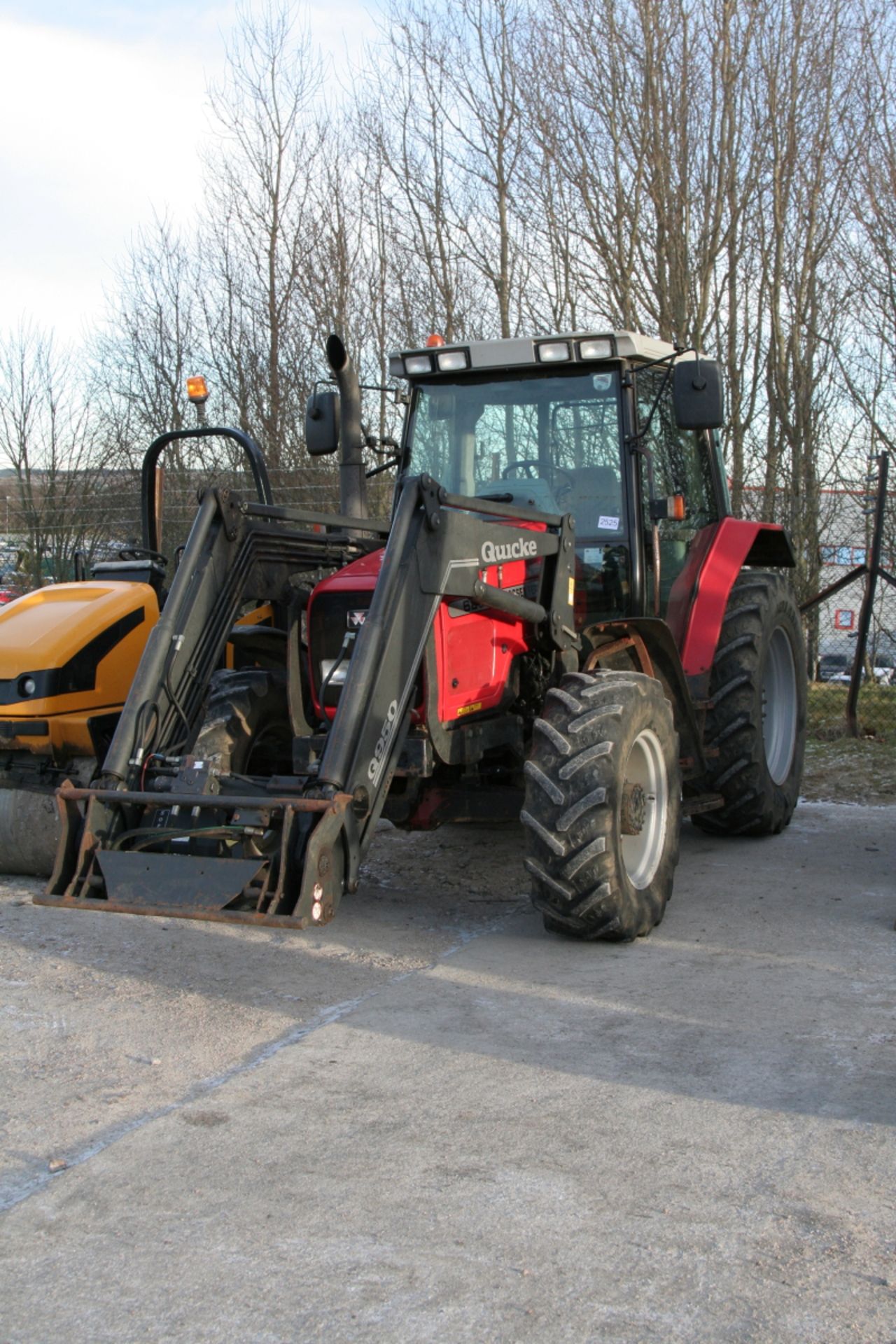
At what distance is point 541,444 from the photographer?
6.10 metres

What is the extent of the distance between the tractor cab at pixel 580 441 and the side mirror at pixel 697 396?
229 millimetres

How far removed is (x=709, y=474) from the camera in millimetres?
7031

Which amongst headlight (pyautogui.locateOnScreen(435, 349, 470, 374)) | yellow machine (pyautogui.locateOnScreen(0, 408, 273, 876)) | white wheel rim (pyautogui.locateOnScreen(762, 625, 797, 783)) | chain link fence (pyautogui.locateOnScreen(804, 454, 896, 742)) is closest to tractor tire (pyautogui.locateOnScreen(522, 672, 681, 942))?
headlight (pyautogui.locateOnScreen(435, 349, 470, 374))

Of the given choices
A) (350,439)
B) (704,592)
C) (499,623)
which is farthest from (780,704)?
(350,439)

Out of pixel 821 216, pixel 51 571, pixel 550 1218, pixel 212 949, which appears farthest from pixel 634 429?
pixel 51 571

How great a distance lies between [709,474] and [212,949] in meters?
3.69

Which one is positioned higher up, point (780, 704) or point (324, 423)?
point (324, 423)

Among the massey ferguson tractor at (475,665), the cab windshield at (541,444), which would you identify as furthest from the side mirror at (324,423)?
the cab windshield at (541,444)

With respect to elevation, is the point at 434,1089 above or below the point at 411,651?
below

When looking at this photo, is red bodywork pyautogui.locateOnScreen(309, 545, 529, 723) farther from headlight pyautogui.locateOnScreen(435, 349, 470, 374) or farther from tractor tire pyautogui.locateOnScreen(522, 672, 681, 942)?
headlight pyautogui.locateOnScreen(435, 349, 470, 374)

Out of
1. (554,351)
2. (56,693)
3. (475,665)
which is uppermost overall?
(554,351)

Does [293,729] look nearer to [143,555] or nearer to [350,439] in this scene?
[350,439]

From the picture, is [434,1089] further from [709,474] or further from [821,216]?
[821,216]

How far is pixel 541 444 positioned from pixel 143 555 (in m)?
2.48
